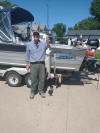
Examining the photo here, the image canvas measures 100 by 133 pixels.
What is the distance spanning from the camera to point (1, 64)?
605 centimetres

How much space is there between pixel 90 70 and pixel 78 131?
4983 mm

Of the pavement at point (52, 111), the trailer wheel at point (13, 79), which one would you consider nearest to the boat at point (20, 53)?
the trailer wheel at point (13, 79)

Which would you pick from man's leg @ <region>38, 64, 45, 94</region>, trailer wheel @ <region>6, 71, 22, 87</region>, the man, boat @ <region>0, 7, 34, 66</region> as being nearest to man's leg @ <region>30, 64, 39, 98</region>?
the man

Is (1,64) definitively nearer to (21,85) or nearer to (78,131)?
(21,85)

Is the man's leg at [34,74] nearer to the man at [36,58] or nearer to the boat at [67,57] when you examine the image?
the man at [36,58]

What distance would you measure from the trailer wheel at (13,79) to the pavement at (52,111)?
7.1 inches

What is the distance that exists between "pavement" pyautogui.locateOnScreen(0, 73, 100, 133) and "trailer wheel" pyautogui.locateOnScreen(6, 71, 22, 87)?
0.59ft

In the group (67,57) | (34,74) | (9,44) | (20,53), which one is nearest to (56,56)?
(67,57)

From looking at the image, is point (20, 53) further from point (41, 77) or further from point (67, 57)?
point (67, 57)

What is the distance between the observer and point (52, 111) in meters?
4.03

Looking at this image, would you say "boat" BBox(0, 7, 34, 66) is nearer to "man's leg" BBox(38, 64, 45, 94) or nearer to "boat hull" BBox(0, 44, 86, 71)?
"boat hull" BBox(0, 44, 86, 71)

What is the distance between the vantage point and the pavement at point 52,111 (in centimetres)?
337

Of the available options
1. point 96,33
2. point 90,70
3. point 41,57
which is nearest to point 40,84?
point 41,57

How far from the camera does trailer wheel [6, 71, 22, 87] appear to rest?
5.65 meters
